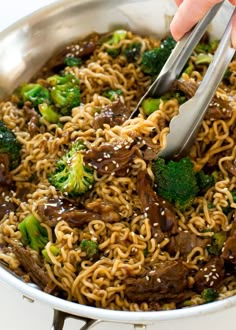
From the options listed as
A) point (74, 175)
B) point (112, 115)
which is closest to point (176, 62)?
point (112, 115)

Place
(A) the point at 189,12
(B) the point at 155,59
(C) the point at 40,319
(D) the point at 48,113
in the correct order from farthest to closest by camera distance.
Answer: (B) the point at 155,59 < (D) the point at 48,113 < (C) the point at 40,319 < (A) the point at 189,12

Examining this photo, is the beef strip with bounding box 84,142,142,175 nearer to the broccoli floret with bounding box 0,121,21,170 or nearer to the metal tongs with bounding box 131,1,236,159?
the metal tongs with bounding box 131,1,236,159

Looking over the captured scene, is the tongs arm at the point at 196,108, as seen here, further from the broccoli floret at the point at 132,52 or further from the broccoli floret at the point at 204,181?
the broccoli floret at the point at 132,52

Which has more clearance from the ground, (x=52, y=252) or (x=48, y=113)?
(x=48, y=113)

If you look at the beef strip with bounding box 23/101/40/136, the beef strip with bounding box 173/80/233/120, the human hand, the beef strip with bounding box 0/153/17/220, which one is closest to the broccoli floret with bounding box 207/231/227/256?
the beef strip with bounding box 173/80/233/120

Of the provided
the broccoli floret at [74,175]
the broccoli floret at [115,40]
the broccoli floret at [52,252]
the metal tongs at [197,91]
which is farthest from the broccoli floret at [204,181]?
the broccoli floret at [115,40]

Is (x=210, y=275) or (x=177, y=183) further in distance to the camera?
(x=177, y=183)

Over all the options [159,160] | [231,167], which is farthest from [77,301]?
[231,167]

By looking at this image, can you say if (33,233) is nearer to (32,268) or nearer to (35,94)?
(32,268)
